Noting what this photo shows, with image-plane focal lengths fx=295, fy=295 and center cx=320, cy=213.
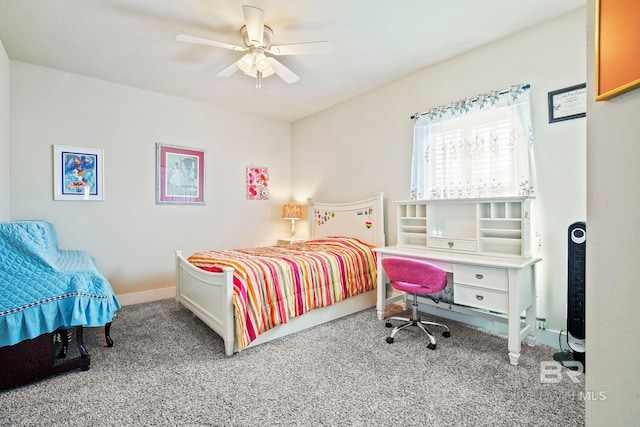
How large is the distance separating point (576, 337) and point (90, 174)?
4846 mm

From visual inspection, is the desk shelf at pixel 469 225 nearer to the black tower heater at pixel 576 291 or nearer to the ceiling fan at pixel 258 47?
the black tower heater at pixel 576 291

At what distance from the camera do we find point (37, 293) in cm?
188

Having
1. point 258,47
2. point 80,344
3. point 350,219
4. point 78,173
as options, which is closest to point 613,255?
point 258,47

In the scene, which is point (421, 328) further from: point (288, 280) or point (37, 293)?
point (37, 293)

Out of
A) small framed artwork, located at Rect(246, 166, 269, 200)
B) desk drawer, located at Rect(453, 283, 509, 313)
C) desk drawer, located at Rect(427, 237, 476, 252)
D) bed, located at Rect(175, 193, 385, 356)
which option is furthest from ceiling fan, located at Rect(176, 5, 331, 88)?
desk drawer, located at Rect(453, 283, 509, 313)

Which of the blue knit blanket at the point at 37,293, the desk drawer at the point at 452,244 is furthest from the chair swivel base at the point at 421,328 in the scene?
the blue knit blanket at the point at 37,293

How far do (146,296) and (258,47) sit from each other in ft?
10.7

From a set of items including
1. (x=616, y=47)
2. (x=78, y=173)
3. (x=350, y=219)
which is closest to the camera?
(x=616, y=47)

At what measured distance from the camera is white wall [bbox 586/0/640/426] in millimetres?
729

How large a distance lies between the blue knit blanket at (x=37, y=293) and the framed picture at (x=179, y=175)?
1.83 meters

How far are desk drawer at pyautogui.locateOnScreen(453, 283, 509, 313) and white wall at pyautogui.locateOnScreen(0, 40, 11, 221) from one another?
162 inches

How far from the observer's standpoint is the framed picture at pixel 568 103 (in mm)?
2254

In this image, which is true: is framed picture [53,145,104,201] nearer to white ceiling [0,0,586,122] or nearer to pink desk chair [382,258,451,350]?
white ceiling [0,0,586,122]

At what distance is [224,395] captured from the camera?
71.1 inches
